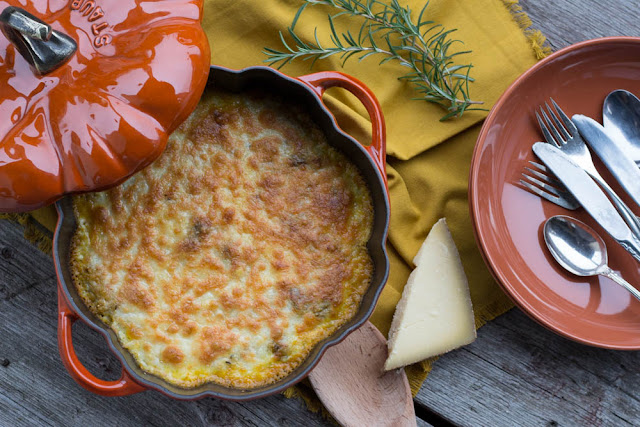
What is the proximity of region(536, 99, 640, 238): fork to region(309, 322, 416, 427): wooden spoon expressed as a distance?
0.82 m

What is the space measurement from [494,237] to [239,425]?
3.36ft

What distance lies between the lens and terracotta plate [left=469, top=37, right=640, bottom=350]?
5.55ft

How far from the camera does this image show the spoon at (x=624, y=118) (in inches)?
68.0

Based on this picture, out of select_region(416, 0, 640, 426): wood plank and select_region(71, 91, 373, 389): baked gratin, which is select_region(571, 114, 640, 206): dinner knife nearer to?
select_region(416, 0, 640, 426): wood plank

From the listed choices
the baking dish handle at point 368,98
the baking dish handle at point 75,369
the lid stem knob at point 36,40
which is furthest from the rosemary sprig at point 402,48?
the baking dish handle at point 75,369

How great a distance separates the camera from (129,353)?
1514 millimetres

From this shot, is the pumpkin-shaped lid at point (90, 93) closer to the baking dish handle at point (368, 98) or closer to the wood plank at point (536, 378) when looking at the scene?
the baking dish handle at point (368, 98)

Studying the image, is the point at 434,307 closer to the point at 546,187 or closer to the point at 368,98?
the point at 546,187

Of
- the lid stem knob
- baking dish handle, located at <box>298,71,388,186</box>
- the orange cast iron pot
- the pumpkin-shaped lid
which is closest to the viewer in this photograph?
the lid stem knob

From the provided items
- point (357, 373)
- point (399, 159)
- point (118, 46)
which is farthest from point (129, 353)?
point (399, 159)

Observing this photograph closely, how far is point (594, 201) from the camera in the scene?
169cm

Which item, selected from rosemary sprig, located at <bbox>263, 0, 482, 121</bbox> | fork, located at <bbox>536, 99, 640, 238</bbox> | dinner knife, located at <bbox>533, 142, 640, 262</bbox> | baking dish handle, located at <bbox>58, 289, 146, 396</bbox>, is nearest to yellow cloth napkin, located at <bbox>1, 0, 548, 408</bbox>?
rosemary sprig, located at <bbox>263, 0, 482, 121</bbox>

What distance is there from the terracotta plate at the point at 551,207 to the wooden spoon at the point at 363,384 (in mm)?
465

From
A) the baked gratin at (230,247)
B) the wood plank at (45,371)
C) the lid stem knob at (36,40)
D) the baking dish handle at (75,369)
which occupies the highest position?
the lid stem knob at (36,40)
